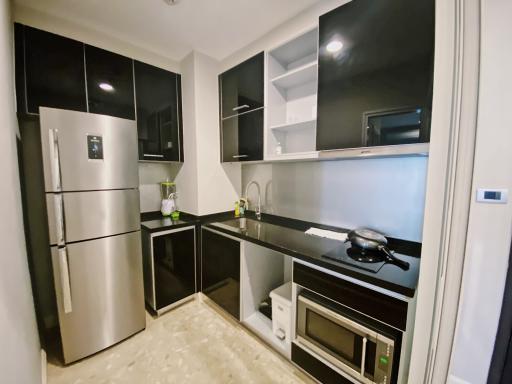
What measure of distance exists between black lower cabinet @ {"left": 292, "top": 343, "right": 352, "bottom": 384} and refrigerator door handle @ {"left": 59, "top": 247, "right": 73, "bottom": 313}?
159cm

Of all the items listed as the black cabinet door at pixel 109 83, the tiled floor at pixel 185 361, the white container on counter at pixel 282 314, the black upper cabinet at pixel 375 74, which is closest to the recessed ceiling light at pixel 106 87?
the black cabinet door at pixel 109 83

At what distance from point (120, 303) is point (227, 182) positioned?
148cm

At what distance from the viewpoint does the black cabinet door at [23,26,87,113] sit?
143 cm

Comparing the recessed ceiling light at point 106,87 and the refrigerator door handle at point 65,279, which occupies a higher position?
the recessed ceiling light at point 106,87

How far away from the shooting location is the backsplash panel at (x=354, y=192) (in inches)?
52.8

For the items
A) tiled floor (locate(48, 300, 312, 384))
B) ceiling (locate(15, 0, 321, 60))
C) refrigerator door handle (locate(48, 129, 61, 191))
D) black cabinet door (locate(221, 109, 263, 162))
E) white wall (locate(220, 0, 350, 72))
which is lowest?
tiled floor (locate(48, 300, 312, 384))

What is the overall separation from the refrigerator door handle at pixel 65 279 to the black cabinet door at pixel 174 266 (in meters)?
0.59

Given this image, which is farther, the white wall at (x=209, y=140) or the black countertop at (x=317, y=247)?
the white wall at (x=209, y=140)

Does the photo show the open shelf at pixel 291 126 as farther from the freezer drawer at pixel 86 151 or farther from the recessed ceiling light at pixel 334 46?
the freezer drawer at pixel 86 151

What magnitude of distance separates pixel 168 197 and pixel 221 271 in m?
1.11

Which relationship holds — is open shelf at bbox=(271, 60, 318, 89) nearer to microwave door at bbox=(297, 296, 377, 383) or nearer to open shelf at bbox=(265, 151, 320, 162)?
open shelf at bbox=(265, 151, 320, 162)

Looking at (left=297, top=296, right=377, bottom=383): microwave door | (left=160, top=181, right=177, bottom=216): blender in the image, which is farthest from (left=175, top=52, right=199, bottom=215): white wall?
(left=297, top=296, right=377, bottom=383): microwave door

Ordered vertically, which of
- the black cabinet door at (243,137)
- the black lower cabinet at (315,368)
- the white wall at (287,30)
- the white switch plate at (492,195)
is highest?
the white wall at (287,30)

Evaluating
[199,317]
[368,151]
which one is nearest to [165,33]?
[368,151]
